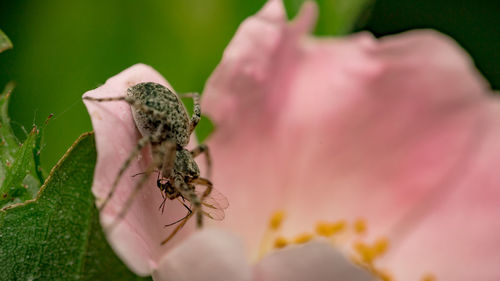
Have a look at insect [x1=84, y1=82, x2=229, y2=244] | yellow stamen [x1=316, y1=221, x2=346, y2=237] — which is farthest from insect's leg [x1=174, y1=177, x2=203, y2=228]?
yellow stamen [x1=316, y1=221, x2=346, y2=237]

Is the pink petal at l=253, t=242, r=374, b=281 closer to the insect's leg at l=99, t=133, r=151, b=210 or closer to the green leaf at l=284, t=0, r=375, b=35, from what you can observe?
the insect's leg at l=99, t=133, r=151, b=210

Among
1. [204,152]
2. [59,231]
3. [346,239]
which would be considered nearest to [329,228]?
[346,239]

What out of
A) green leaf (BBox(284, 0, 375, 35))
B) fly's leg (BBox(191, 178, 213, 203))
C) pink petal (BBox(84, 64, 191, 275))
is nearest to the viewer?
pink petal (BBox(84, 64, 191, 275))

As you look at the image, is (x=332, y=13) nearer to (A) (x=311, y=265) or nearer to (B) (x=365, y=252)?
(B) (x=365, y=252)

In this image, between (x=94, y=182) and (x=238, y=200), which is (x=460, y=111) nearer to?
(x=238, y=200)

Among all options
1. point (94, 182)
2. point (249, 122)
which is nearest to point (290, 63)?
point (249, 122)

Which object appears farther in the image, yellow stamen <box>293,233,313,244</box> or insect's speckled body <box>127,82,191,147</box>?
yellow stamen <box>293,233,313,244</box>
